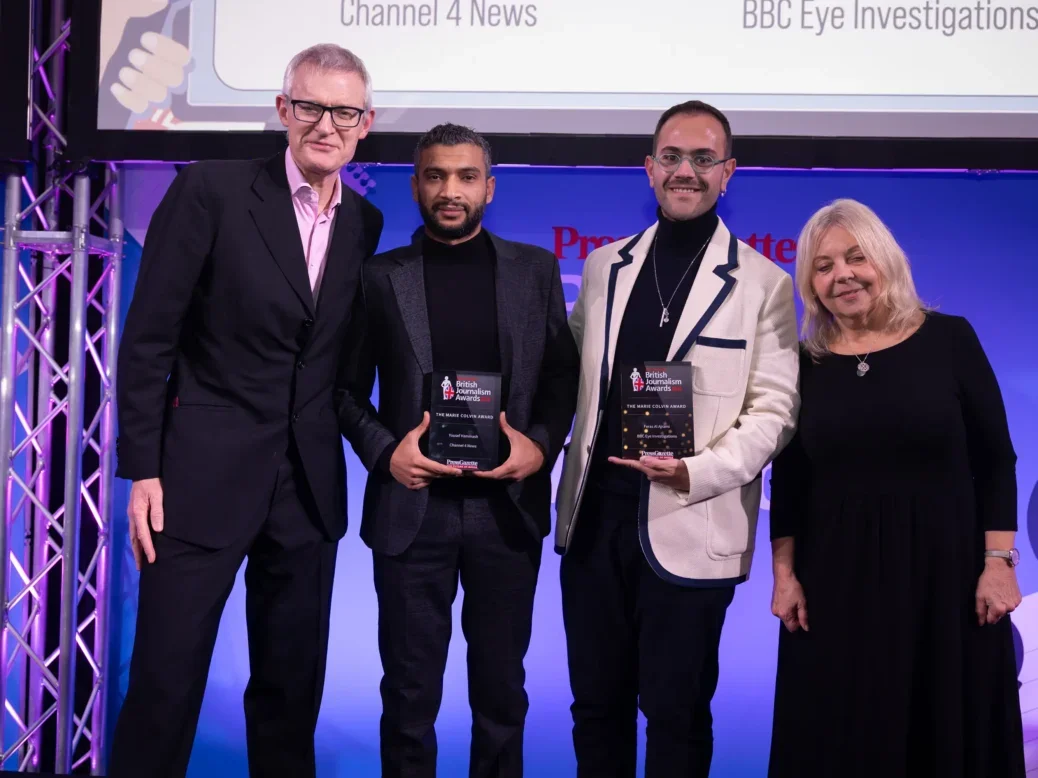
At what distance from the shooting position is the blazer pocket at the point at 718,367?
2.21 m

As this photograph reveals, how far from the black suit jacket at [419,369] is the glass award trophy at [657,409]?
0.79 ft

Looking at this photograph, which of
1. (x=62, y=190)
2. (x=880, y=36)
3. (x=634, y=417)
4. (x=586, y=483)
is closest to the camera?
(x=634, y=417)

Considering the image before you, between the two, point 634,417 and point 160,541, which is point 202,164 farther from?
point 634,417

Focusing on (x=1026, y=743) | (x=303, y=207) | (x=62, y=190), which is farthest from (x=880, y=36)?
(x=62, y=190)

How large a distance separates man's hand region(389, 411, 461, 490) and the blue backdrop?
1.34 metres

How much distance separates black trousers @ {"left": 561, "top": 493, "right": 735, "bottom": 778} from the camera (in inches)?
86.0

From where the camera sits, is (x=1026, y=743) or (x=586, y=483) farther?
(x=1026, y=743)

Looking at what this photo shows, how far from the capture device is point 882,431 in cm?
214

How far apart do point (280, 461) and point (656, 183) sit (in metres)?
1.18

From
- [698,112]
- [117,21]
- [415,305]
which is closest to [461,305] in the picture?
[415,305]

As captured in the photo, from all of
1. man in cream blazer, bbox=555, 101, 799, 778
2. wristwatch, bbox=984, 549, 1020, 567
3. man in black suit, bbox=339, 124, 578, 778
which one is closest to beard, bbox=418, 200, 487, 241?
man in black suit, bbox=339, 124, 578, 778

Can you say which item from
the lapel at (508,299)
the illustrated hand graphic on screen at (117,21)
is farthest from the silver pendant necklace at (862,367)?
the illustrated hand graphic on screen at (117,21)

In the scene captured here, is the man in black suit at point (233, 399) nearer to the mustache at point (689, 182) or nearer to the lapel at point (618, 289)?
the lapel at point (618, 289)

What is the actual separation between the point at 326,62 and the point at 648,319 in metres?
1.02
